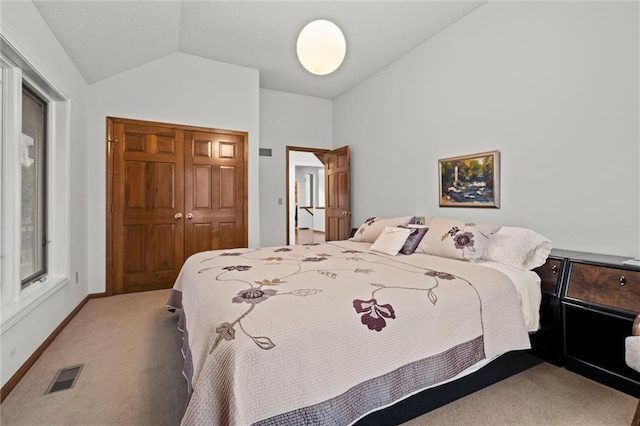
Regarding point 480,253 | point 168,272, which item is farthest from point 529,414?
point 168,272

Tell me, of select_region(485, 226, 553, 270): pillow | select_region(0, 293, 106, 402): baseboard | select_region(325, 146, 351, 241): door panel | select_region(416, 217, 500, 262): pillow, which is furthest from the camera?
select_region(325, 146, 351, 241): door panel

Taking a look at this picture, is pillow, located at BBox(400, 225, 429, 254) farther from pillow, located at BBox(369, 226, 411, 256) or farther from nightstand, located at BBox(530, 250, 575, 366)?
nightstand, located at BBox(530, 250, 575, 366)

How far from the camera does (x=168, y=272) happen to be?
4.04 meters

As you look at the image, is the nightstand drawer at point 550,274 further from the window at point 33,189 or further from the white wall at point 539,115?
the window at point 33,189

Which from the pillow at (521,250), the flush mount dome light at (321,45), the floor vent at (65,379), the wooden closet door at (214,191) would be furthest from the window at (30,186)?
the pillow at (521,250)

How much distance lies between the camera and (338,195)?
5.39m

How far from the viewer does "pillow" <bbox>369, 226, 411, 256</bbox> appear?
2.74 meters

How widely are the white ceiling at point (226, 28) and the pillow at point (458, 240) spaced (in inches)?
87.8

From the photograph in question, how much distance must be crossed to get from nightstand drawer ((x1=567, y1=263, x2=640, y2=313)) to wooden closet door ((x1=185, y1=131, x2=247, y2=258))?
3.69 m

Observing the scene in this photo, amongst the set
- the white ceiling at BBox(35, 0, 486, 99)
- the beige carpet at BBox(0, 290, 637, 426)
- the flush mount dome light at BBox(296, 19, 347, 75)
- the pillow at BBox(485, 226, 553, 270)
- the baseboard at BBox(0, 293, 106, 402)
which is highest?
the white ceiling at BBox(35, 0, 486, 99)

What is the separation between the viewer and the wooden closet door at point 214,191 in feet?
13.6

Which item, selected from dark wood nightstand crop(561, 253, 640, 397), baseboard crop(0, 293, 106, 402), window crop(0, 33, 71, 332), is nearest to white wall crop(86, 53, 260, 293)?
window crop(0, 33, 71, 332)

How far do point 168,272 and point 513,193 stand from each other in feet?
13.3

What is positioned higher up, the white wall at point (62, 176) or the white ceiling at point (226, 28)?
the white ceiling at point (226, 28)
